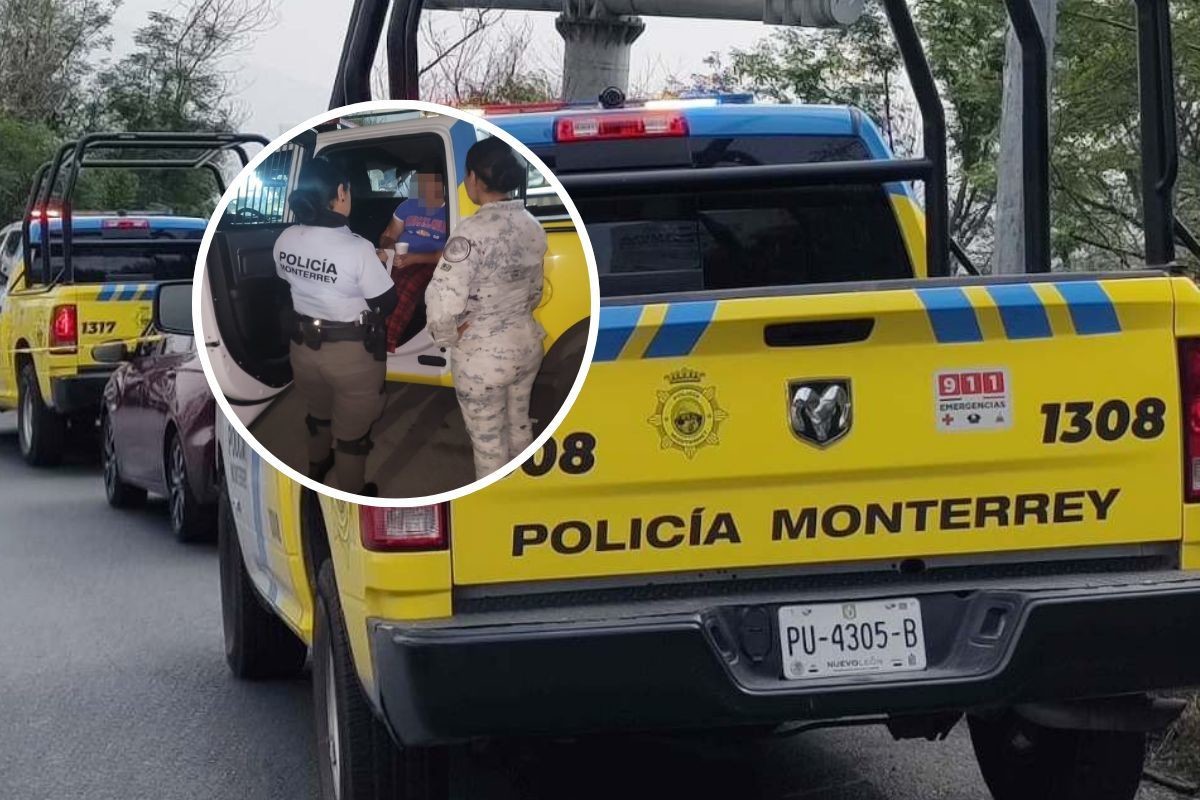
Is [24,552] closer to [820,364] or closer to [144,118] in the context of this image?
[820,364]

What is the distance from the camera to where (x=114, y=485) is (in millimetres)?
13766

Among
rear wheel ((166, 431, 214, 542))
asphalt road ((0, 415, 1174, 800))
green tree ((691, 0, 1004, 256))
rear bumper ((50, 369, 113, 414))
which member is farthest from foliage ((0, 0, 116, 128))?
asphalt road ((0, 415, 1174, 800))

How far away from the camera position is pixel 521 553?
4566 mm

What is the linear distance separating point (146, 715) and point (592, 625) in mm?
3347

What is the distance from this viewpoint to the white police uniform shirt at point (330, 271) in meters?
3.92

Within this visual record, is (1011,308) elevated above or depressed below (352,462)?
above

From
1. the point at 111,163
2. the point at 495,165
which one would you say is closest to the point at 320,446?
the point at 495,165

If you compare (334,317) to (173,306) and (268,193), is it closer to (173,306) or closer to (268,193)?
(268,193)

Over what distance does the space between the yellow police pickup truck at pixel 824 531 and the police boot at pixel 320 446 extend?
17.1 inches

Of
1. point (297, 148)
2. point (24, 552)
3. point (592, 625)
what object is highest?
point (297, 148)

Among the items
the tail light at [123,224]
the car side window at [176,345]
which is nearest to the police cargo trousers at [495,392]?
the car side window at [176,345]

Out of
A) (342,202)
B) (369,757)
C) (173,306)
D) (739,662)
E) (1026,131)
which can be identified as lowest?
(369,757)

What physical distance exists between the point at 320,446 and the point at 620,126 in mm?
2593

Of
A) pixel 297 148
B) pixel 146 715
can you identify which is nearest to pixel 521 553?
pixel 297 148
